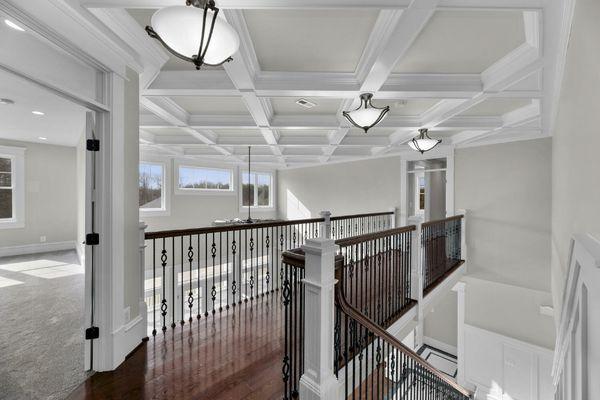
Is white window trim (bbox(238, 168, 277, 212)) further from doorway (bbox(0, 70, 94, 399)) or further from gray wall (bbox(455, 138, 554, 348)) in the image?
gray wall (bbox(455, 138, 554, 348))

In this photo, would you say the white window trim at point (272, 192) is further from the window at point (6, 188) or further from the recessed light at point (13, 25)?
the recessed light at point (13, 25)

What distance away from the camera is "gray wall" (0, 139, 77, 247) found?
6.17m

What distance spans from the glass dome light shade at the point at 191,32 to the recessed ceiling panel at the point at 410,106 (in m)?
3.01

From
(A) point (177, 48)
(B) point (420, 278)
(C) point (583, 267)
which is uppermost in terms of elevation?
(A) point (177, 48)

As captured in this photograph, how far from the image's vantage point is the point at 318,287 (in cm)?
163

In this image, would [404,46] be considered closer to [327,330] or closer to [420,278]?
[327,330]

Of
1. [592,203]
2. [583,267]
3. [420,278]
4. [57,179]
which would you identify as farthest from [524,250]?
[57,179]

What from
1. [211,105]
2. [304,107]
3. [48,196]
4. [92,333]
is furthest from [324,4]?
[48,196]

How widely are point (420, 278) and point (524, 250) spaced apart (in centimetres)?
289

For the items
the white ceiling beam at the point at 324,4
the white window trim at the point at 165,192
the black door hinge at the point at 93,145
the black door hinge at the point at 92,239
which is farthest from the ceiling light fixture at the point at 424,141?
the white window trim at the point at 165,192

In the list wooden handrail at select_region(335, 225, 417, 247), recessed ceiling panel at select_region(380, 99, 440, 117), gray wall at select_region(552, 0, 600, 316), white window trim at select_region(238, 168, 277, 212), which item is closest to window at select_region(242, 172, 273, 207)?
white window trim at select_region(238, 168, 277, 212)

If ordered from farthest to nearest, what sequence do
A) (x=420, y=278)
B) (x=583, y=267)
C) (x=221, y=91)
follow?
(x=420, y=278), (x=221, y=91), (x=583, y=267)

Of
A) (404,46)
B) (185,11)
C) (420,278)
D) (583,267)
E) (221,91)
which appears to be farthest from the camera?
(420,278)

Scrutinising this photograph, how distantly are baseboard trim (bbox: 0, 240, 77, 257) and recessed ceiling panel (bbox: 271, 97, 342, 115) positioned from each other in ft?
21.8
